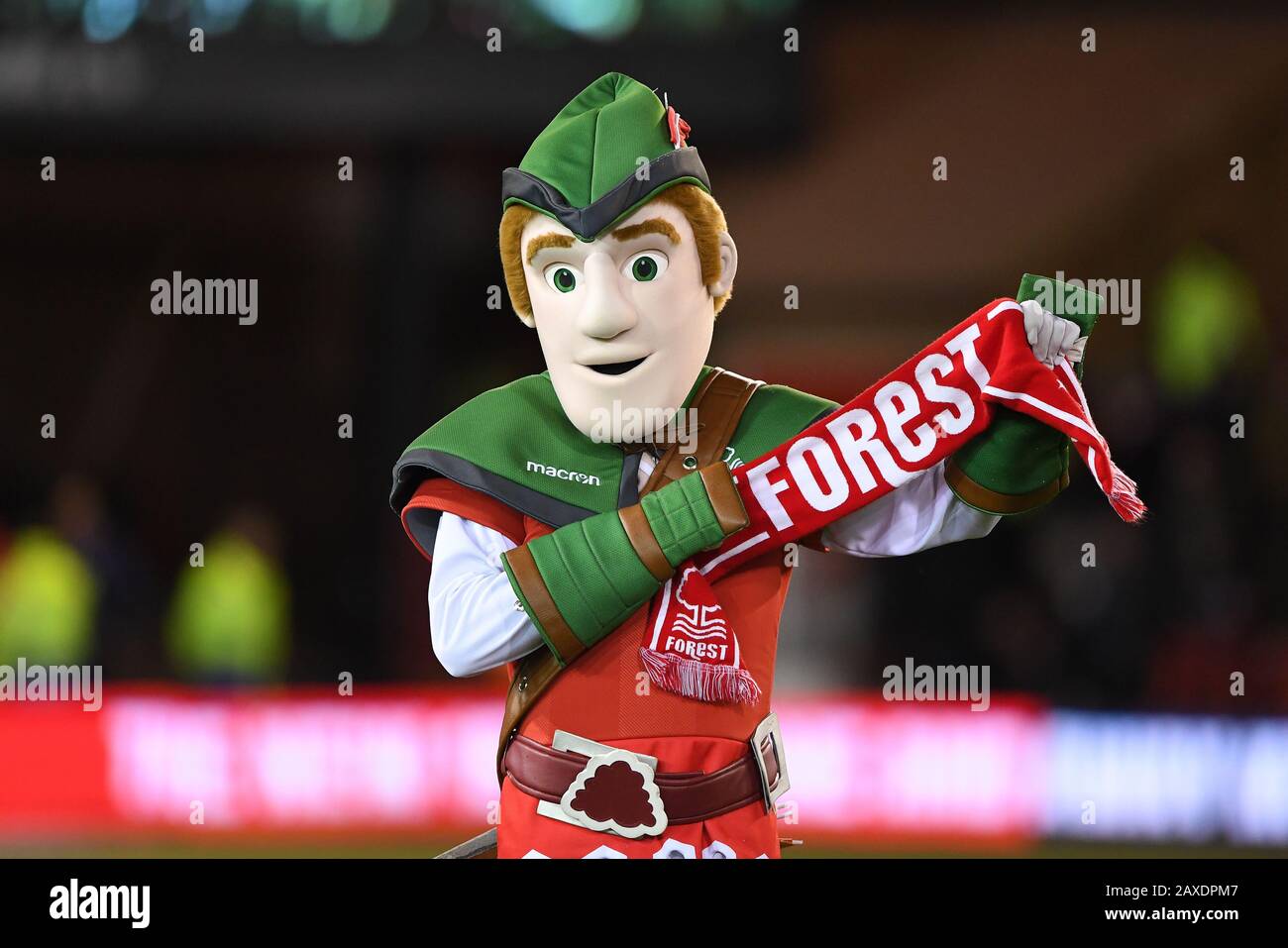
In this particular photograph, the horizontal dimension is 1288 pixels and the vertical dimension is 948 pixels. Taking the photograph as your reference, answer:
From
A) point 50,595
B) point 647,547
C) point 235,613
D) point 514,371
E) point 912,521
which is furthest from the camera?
point 514,371

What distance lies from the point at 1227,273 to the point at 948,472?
6.02m

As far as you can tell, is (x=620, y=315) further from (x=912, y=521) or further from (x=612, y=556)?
(x=912, y=521)

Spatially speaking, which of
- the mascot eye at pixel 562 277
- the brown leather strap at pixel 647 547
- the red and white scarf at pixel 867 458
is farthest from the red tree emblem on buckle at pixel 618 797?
the mascot eye at pixel 562 277

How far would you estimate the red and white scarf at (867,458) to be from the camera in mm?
2004

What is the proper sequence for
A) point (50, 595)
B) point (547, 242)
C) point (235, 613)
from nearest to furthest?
point (547, 242) → point (50, 595) → point (235, 613)

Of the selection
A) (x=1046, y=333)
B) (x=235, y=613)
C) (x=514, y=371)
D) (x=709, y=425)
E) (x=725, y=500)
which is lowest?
(x=235, y=613)

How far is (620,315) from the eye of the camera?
2.02 meters

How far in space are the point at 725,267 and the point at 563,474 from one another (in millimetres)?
390

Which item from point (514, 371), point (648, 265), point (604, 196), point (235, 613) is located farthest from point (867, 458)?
point (514, 371)

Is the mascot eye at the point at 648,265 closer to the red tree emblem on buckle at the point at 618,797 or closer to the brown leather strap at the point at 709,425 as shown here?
the brown leather strap at the point at 709,425

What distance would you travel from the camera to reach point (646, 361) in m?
2.06

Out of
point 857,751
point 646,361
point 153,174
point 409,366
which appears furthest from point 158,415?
point 646,361

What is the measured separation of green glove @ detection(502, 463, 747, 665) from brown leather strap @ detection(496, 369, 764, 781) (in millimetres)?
106
